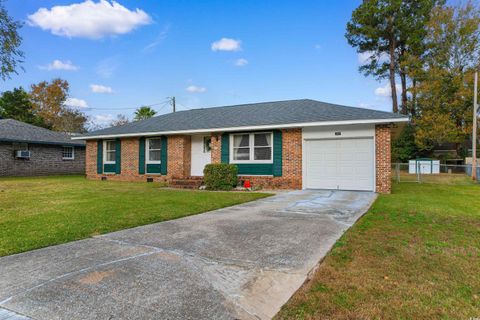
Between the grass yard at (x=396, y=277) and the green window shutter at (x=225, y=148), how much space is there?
29.2ft

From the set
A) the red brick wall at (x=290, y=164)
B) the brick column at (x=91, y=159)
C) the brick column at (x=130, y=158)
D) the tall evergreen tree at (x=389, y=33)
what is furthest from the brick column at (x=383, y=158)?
the tall evergreen tree at (x=389, y=33)

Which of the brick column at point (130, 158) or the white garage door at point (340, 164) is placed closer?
the white garage door at point (340, 164)

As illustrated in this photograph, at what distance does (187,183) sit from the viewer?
13.4 metres

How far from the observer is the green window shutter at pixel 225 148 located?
13.9 metres

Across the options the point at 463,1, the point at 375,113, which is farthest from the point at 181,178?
the point at 463,1

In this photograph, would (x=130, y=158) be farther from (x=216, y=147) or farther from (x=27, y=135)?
(x=27, y=135)

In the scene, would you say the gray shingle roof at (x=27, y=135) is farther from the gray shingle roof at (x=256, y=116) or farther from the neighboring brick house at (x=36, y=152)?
the gray shingle roof at (x=256, y=116)

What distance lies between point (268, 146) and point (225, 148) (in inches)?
83.6

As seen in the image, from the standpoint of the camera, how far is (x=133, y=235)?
4.84 m

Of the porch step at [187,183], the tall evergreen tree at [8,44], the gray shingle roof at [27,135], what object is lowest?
the porch step at [187,183]

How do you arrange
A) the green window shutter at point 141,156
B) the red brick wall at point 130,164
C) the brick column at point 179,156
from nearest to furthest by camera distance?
the brick column at point 179,156 → the green window shutter at point 141,156 → the red brick wall at point 130,164

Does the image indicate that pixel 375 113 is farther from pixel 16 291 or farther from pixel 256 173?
pixel 16 291

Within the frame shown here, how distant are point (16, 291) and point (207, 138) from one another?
12713 millimetres

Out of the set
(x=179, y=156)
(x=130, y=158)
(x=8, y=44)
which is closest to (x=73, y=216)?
(x=8, y=44)
